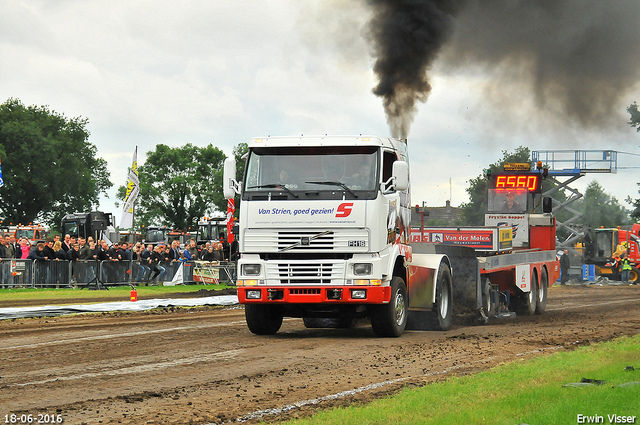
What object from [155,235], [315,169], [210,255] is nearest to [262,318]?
[315,169]

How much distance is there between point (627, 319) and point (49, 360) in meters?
13.5

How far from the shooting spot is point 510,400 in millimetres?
7676

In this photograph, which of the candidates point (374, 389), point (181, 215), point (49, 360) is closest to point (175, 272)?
point (49, 360)

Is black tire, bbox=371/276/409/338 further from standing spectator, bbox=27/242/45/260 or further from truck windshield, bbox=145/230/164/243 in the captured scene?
truck windshield, bbox=145/230/164/243

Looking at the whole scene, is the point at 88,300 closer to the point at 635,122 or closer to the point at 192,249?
the point at 192,249

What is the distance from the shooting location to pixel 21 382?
880cm

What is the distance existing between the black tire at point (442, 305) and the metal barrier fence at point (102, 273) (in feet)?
49.2

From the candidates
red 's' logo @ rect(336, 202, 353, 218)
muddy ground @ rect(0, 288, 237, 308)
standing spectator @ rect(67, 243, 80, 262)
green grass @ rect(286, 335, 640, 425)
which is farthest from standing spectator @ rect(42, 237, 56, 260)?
green grass @ rect(286, 335, 640, 425)

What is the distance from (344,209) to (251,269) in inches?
74.7

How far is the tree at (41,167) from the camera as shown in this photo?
67.8m

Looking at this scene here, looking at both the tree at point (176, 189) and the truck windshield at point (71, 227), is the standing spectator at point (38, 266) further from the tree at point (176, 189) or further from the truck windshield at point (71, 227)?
the tree at point (176, 189)

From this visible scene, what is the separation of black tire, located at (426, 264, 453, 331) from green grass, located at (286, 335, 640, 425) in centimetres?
527

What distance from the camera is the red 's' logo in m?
12.9

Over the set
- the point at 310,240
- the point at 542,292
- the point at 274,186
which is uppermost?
the point at 274,186
